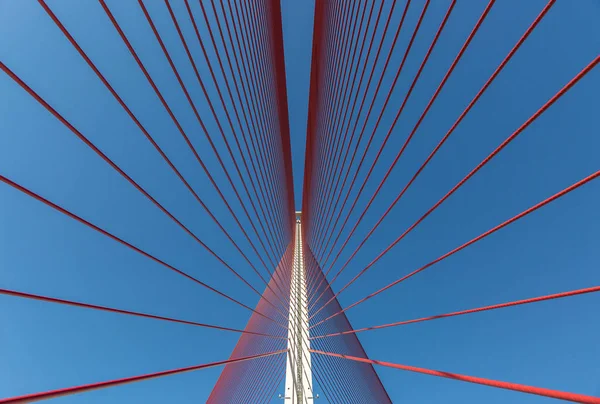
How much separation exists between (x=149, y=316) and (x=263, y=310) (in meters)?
4.89

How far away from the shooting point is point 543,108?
3.59 ft

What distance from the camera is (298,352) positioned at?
16.9 ft

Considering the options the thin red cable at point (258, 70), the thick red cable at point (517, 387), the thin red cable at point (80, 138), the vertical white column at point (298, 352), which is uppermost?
the thin red cable at point (258, 70)

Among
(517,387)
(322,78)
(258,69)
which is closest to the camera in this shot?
(517,387)

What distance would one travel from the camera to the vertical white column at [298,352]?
4.36 m

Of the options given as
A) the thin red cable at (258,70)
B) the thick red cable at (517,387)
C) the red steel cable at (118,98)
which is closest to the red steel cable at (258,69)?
the thin red cable at (258,70)

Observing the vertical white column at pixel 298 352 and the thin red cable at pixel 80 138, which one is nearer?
the thin red cable at pixel 80 138

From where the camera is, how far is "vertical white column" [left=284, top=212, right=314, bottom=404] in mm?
4363

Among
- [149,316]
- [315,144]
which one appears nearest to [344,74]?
[315,144]

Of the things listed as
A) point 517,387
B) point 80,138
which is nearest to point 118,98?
point 80,138

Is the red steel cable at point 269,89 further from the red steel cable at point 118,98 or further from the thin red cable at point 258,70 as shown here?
the red steel cable at point 118,98

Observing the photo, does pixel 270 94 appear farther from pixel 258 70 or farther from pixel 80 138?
pixel 80 138

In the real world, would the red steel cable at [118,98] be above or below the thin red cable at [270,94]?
below

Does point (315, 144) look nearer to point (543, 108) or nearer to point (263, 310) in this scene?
point (263, 310)
